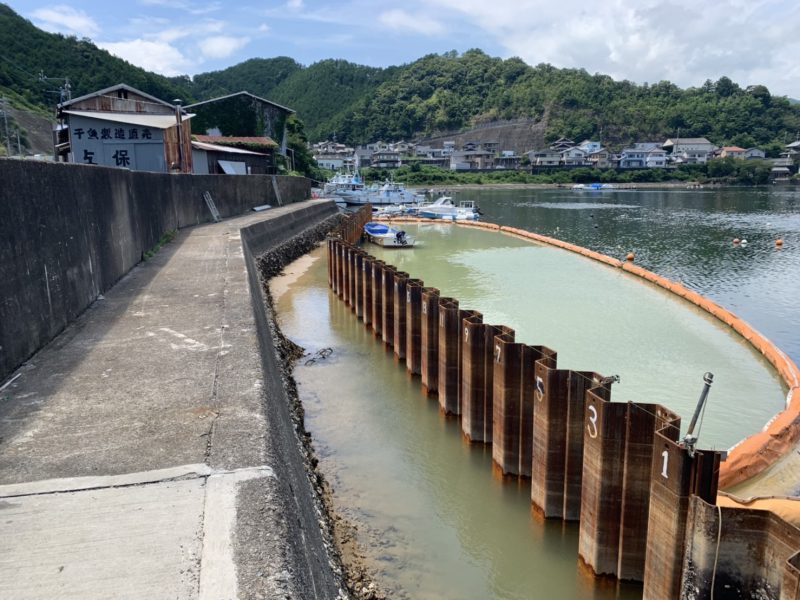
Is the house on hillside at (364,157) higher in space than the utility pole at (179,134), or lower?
higher

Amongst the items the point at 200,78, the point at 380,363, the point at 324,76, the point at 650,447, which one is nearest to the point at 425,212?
the point at 380,363

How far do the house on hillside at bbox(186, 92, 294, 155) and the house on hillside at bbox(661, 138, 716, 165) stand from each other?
99396 millimetres

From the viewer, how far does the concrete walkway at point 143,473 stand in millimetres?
3873

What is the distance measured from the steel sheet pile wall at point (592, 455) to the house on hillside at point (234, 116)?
156 ft

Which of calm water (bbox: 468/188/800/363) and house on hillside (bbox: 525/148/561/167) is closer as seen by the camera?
calm water (bbox: 468/188/800/363)

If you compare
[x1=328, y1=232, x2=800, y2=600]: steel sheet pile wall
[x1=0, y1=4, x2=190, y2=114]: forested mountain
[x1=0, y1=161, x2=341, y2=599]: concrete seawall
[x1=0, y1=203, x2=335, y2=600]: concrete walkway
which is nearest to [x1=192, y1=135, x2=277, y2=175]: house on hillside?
[x1=0, y1=4, x2=190, y2=114]: forested mountain

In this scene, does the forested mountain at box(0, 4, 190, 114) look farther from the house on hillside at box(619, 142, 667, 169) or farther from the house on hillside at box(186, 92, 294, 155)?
the house on hillside at box(619, 142, 667, 169)

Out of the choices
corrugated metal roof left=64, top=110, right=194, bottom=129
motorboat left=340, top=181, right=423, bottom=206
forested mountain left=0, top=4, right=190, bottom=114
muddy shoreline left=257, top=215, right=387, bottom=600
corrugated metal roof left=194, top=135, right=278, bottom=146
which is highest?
forested mountain left=0, top=4, right=190, bottom=114

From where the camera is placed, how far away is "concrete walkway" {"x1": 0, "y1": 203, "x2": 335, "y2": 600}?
3873mm

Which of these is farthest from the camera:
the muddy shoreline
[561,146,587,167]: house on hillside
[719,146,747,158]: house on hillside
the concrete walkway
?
[561,146,587,167]: house on hillside

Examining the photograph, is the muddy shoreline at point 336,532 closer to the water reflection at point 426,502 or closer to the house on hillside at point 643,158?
the water reflection at point 426,502

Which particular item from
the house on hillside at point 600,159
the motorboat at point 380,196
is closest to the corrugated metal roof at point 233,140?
the motorboat at point 380,196

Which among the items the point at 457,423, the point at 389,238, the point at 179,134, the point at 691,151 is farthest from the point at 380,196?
the point at 691,151

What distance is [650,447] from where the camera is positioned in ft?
21.0
